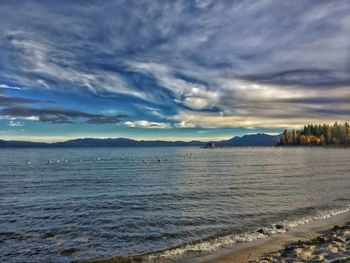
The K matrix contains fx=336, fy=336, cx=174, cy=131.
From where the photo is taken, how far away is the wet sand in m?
15.1

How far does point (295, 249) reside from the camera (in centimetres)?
1681

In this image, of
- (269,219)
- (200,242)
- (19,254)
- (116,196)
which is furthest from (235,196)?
(19,254)

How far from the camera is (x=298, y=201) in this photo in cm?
3422

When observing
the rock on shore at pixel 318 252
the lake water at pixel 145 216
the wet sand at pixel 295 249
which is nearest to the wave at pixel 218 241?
the lake water at pixel 145 216

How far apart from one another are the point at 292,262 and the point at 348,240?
5.35 metres

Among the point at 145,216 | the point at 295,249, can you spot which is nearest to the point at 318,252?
the point at 295,249

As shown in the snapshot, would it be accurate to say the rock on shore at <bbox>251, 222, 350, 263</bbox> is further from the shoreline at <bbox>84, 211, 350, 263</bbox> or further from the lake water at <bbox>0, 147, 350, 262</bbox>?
the lake water at <bbox>0, 147, 350, 262</bbox>

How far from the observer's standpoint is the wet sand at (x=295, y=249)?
15.1 m

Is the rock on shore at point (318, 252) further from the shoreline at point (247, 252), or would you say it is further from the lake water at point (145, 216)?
the lake water at point (145, 216)

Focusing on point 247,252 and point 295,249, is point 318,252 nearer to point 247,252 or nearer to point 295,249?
point 295,249

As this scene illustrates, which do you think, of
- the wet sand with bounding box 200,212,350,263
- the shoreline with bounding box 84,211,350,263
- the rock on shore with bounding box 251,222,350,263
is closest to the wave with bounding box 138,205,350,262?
the shoreline with bounding box 84,211,350,263

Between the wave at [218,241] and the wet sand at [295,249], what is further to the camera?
the wave at [218,241]

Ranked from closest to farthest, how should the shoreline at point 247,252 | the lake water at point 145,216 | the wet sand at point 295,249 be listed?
the wet sand at point 295,249 < the shoreline at point 247,252 < the lake water at point 145,216

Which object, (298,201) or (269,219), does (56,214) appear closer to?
(269,219)
